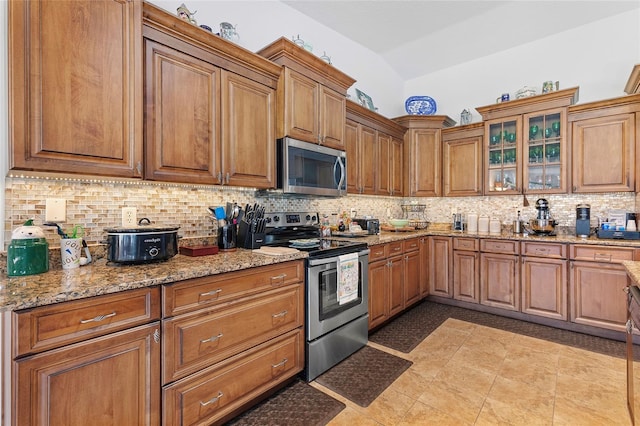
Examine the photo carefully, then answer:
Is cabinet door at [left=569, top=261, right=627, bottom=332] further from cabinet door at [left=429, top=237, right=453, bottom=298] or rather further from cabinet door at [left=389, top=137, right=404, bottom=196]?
cabinet door at [left=389, top=137, right=404, bottom=196]

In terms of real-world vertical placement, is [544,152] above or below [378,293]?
above

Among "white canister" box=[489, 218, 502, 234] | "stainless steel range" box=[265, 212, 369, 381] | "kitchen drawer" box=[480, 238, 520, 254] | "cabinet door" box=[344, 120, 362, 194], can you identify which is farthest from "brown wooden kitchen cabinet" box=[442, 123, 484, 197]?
"stainless steel range" box=[265, 212, 369, 381]

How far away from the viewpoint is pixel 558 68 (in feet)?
11.7

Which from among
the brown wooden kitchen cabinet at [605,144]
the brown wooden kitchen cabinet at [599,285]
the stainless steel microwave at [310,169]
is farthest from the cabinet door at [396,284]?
the brown wooden kitchen cabinet at [605,144]

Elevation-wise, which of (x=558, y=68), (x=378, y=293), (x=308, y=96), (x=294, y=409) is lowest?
(x=294, y=409)

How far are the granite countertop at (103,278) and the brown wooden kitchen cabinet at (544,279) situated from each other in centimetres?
283

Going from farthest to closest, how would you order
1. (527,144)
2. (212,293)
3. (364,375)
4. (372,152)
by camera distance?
(372,152), (527,144), (364,375), (212,293)

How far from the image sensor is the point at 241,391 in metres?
1.68

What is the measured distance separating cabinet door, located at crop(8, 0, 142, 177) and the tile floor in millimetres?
1927

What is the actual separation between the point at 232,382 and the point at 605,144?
160 inches

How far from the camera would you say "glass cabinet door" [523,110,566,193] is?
3.30 meters

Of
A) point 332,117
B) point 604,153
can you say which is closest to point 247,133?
point 332,117

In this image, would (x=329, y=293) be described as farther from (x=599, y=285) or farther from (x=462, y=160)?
(x=462, y=160)

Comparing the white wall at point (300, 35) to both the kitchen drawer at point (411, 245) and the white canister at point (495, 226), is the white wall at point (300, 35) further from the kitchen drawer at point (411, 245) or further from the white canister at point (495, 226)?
the white canister at point (495, 226)
